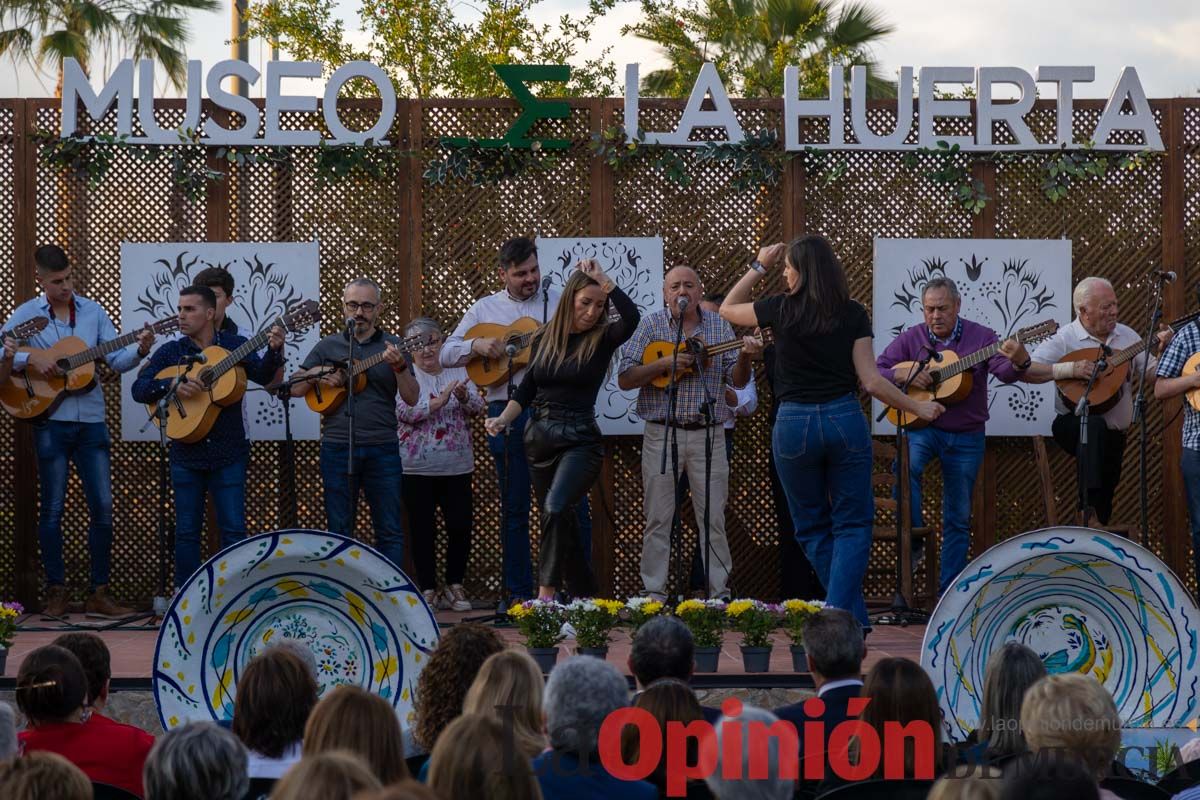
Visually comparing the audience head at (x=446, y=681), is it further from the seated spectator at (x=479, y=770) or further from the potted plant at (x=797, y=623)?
the potted plant at (x=797, y=623)

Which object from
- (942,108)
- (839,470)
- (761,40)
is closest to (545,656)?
(839,470)

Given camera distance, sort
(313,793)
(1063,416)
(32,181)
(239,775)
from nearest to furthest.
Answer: (313,793), (239,775), (1063,416), (32,181)

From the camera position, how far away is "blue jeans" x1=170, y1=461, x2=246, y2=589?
9.03 meters

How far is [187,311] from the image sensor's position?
A: 8984 millimetres

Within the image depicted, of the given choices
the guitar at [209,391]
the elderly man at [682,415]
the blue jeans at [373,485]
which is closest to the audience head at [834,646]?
the elderly man at [682,415]

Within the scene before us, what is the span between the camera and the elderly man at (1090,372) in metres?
9.18

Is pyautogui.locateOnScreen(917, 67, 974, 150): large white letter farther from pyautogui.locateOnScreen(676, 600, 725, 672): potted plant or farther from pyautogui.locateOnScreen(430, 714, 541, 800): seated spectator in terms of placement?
pyautogui.locateOnScreen(430, 714, 541, 800): seated spectator

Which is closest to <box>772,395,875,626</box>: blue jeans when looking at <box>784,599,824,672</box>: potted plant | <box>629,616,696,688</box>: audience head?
<box>784,599,824,672</box>: potted plant

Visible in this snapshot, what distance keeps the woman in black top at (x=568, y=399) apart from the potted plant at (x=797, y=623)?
63.1 inches

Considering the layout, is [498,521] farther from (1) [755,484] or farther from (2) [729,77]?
(2) [729,77]

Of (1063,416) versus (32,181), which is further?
(32,181)

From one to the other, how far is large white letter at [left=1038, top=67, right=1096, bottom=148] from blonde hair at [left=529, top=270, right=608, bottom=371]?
156 inches

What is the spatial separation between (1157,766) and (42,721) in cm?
368

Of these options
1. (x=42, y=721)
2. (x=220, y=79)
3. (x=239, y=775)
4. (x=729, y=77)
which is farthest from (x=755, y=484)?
(x=729, y=77)
